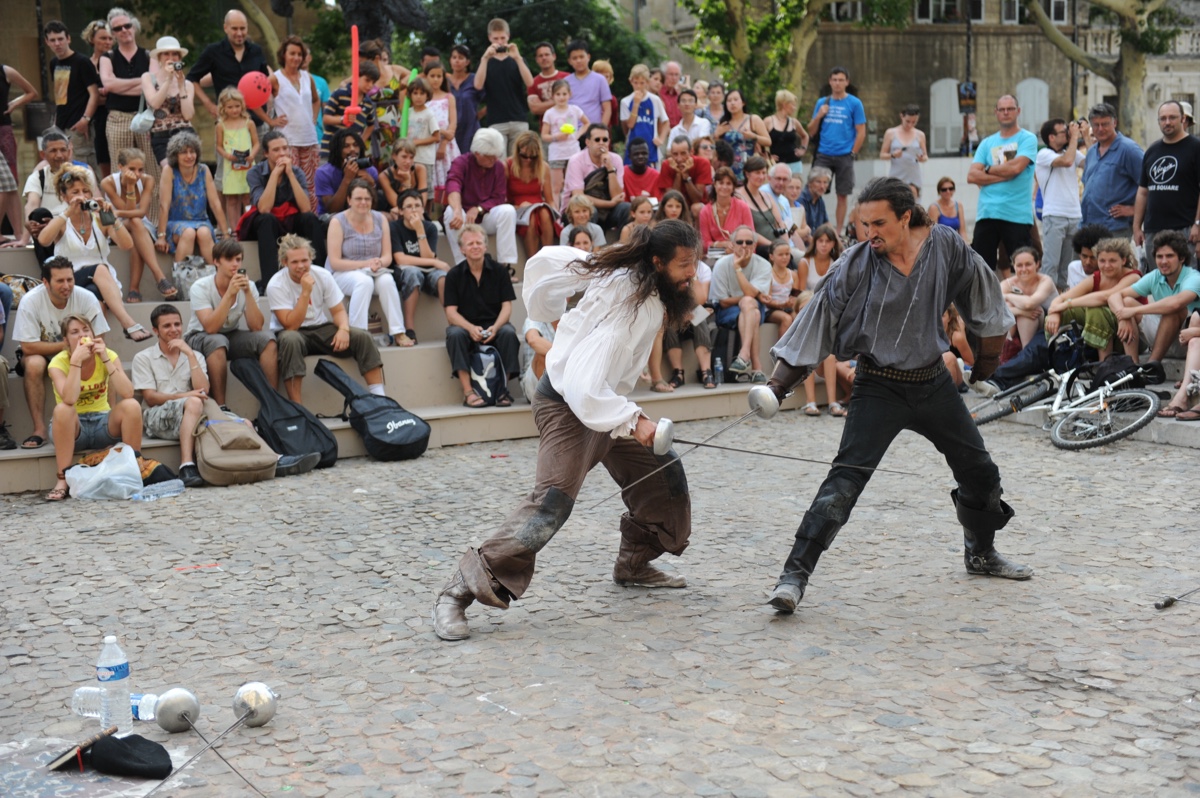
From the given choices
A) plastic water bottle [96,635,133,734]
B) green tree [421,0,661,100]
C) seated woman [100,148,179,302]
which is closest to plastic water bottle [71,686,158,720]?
plastic water bottle [96,635,133,734]

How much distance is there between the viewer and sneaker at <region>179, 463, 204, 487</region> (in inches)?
318

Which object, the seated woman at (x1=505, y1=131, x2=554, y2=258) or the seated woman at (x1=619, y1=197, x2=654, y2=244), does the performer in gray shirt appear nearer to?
the seated woman at (x1=619, y1=197, x2=654, y2=244)

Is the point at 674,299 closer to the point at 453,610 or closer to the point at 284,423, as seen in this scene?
the point at 453,610

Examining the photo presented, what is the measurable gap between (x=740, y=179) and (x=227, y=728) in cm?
923

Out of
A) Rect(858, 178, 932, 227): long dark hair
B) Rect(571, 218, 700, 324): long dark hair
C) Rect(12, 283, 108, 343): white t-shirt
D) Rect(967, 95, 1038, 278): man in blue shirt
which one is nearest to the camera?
Rect(571, 218, 700, 324): long dark hair

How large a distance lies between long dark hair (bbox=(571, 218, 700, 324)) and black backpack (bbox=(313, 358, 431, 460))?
163 inches

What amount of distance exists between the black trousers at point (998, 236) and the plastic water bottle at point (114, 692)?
8.92 metres

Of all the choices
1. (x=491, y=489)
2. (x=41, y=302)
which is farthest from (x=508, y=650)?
(x=41, y=302)

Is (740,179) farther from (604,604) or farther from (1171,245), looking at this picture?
(604,604)

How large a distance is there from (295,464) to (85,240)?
236 centimetres

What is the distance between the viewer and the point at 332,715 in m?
4.26

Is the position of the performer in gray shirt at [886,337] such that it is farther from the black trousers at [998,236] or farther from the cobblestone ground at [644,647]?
the black trousers at [998,236]

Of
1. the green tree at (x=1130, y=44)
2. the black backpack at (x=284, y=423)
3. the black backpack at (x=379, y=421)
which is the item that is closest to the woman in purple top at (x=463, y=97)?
the black backpack at (x=379, y=421)

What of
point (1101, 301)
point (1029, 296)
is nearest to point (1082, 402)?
point (1101, 301)
